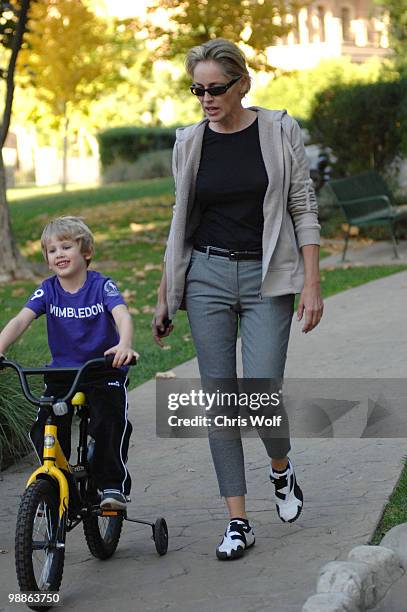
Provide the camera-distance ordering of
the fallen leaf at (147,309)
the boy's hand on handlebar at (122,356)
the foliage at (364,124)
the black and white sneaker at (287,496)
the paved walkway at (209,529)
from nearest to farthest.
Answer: the boy's hand on handlebar at (122,356)
the paved walkway at (209,529)
the black and white sneaker at (287,496)
the fallen leaf at (147,309)
the foliage at (364,124)

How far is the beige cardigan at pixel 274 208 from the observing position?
5.04 m

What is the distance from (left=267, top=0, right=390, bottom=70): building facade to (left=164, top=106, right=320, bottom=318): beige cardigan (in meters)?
56.2

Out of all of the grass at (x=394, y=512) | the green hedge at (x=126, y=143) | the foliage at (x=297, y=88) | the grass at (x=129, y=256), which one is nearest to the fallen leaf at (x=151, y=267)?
the grass at (x=129, y=256)

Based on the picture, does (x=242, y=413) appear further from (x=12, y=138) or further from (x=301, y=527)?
(x=12, y=138)

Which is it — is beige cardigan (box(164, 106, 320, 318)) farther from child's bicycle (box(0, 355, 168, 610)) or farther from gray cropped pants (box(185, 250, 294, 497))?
child's bicycle (box(0, 355, 168, 610))

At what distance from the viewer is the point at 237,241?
5.09 meters

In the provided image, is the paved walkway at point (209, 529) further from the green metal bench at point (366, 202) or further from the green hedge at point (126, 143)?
the green hedge at point (126, 143)

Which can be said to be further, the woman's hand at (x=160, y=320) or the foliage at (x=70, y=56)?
the foliage at (x=70, y=56)

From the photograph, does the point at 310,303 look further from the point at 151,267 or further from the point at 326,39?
the point at 326,39

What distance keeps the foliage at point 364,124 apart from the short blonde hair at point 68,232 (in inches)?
533

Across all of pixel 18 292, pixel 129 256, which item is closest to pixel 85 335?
pixel 18 292

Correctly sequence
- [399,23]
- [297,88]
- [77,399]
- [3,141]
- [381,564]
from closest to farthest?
[381,564] → [77,399] → [3,141] → [399,23] → [297,88]

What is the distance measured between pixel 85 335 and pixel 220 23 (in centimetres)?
1917

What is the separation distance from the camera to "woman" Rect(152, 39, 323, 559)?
5.03m
